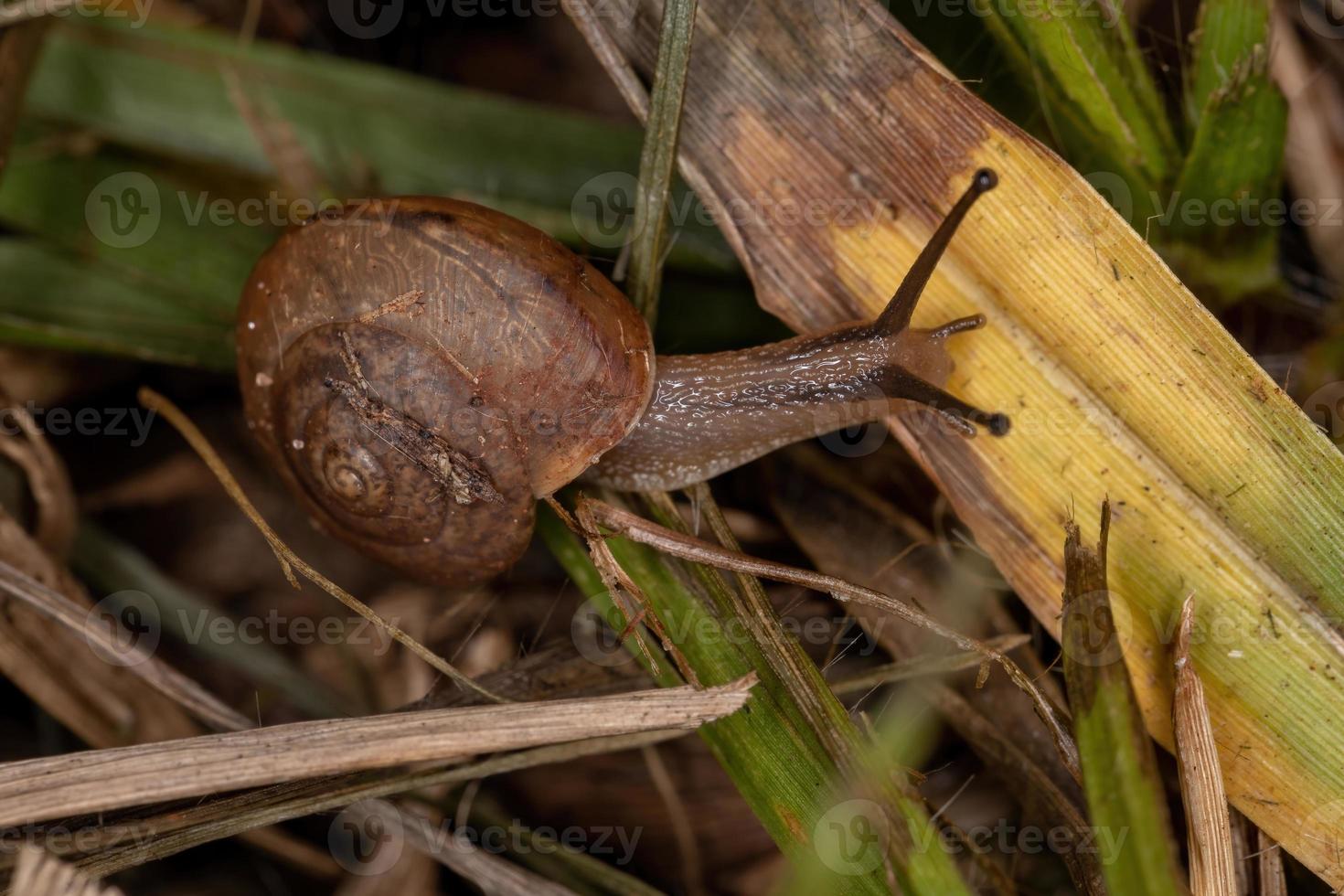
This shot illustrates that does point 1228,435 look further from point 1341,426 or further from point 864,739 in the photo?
point 864,739

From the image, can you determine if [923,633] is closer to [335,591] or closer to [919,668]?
[919,668]

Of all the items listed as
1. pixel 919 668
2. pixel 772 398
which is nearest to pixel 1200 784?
pixel 919 668

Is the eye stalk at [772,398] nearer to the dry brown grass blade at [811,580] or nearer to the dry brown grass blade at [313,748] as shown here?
the dry brown grass blade at [811,580]

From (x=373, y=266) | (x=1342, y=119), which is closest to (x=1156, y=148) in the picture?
(x=1342, y=119)

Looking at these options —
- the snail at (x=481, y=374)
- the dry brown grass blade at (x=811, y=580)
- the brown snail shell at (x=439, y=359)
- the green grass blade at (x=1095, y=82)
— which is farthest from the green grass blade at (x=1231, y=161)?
the brown snail shell at (x=439, y=359)

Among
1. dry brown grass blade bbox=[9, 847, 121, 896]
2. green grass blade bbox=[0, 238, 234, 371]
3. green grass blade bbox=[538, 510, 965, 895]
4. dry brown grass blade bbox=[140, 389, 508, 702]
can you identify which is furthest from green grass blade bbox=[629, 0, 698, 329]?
dry brown grass blade bbox=[9, 847, 121, 896]
